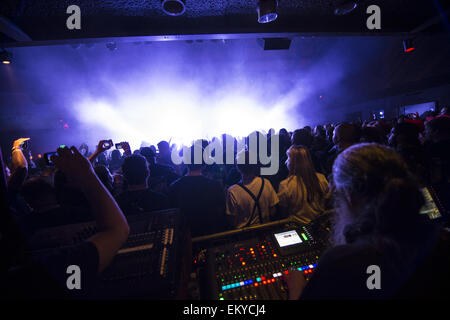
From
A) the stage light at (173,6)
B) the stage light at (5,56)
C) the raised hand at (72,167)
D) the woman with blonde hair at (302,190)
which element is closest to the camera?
the raised hand at (72,167)

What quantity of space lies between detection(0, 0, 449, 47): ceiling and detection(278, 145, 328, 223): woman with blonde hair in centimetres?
275

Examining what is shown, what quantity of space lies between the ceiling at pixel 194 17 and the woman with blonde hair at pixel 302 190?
2747mm

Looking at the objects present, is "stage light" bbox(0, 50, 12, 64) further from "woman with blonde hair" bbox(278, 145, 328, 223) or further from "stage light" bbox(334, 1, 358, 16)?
"stage light" bbox(334, 1, 358, 16)

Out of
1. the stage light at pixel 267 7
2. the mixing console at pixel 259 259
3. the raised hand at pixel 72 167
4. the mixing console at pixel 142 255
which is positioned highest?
the stage light at pixel 267 7

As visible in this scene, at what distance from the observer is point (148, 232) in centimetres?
105

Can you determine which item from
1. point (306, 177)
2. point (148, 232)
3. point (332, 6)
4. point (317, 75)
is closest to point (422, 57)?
point (317, 75)

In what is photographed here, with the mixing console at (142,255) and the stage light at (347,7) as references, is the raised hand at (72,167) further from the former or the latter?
the stage light at (347,7)

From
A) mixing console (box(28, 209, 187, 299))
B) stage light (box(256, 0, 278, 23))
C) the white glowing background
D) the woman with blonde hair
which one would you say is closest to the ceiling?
stage light (box(256, 0, 278, 23))

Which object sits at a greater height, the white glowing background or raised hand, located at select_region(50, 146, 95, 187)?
the white glowing background

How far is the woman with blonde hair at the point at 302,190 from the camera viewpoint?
6.81ft

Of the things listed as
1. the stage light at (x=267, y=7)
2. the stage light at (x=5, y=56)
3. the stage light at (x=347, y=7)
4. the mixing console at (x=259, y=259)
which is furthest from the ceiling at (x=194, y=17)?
the mixing console at (x=259, y=259)

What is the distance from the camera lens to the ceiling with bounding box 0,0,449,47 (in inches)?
114
